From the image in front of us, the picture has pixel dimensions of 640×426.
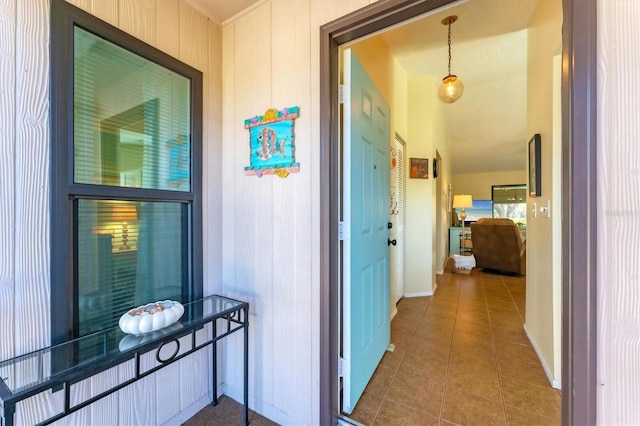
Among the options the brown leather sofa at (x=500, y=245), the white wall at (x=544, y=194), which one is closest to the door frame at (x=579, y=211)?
the white wall at (x=544, y=194)

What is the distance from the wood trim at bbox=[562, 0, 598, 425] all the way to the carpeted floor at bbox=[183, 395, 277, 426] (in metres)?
1.48

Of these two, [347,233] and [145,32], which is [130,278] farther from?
[145,32]

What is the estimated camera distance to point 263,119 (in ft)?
5.24

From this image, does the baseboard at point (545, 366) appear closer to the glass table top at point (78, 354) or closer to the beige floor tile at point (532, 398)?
the beige floor tile at point (532, 398)

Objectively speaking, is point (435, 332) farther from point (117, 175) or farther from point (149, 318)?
point (117, 175)

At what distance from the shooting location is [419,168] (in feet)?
12.3

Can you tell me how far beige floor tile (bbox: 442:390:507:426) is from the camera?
1550mm

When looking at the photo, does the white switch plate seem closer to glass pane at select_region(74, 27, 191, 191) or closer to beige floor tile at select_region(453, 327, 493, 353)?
beige floor tile at select_region(453, 327, 493, 353)

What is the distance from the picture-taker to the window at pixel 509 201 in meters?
8.67

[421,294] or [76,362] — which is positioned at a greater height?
[76,362]

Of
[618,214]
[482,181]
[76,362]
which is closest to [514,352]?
[618,214]

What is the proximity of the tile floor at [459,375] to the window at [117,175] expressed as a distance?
4.76 ft

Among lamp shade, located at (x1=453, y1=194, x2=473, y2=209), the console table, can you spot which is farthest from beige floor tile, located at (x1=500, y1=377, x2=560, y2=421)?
lamp shade, located at (x1=453, y1=194, x2=473, y2=209)

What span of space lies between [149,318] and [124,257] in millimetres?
417
